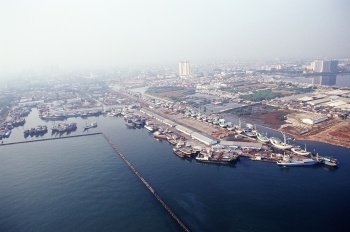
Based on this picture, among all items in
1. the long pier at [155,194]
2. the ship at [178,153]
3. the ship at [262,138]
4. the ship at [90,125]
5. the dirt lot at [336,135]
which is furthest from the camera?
the ship at [90,125]

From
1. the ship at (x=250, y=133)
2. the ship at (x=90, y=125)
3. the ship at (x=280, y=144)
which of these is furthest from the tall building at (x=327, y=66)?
the ship at (x=90, y=125)

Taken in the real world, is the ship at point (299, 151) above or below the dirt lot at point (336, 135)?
below

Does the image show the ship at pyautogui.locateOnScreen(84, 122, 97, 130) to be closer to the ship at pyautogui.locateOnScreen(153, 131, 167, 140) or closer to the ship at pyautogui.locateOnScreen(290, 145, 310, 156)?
the ship at pyautogui.locateOnScreen(153, 131, 167, 140)

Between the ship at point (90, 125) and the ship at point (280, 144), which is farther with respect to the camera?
the ship at point (90, 125)

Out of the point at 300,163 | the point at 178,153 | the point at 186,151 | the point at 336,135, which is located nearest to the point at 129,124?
the point at 178,153

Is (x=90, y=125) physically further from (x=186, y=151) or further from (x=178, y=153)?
(x=186, y=151)

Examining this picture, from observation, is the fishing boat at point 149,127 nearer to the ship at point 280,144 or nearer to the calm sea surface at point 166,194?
the calm sea surface at point 166,194

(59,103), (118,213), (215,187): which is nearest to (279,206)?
(215,187)

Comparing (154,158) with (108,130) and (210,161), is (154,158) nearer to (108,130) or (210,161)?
(210,161)
